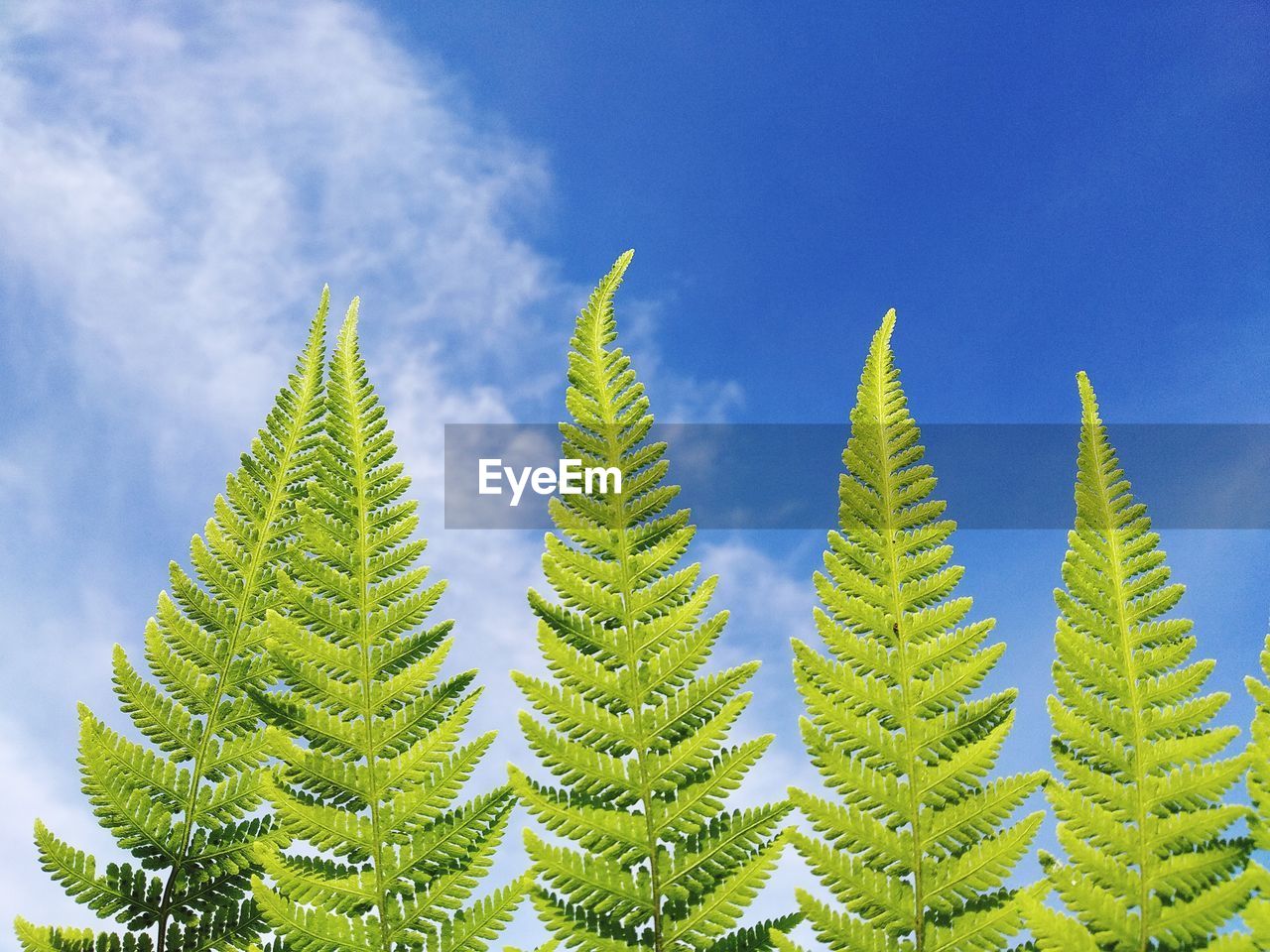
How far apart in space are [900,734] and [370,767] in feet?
3.25

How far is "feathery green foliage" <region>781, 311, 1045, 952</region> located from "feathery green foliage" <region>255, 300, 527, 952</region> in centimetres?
61

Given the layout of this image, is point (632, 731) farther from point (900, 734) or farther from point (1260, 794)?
point (1260, 794)

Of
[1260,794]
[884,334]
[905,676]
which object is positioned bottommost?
[1260,794]

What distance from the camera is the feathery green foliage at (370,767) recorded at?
179 cm

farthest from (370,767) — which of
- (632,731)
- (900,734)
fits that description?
(900,734)

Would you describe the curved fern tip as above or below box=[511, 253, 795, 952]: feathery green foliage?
Result: above

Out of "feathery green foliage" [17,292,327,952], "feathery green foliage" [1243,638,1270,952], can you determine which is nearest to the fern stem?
"feathery green foliage" [1243,638,1270,952]

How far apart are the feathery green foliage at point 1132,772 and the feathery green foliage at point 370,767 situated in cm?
100

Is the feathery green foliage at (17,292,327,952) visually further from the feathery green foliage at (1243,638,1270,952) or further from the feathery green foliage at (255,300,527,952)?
the feathery green foliage at (1243,638,1270,952)

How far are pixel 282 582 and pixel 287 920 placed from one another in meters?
0.59

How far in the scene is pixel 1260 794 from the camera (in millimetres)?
1796

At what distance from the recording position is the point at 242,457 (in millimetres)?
2346

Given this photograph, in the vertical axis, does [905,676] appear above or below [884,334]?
below

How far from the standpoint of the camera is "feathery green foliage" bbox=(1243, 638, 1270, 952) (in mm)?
1666
